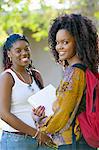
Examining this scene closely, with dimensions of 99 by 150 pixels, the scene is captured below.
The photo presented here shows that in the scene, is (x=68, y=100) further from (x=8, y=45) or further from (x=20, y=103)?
(x=8, y=45)

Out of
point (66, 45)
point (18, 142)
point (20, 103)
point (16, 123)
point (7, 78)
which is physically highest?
point (66, 45)

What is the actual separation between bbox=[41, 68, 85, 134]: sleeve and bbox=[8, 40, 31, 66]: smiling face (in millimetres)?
879

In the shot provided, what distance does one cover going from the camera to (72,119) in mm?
2494

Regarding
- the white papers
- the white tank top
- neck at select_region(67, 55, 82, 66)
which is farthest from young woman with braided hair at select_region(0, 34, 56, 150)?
neck at select_region(67, 55, 82, 66)

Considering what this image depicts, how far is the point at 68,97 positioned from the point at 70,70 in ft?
0.49

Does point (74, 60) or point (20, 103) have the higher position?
point (74, 60)

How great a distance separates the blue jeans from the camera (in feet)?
10.6

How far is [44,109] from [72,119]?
14.9 inches

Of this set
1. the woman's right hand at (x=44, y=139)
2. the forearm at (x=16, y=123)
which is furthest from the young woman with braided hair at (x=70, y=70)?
the forearm at (x=16, y=123)

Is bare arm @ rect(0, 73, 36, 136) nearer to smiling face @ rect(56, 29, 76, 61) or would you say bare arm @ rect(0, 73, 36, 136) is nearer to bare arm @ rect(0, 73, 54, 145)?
bare arm @ rect(0, 73, 54, 145)

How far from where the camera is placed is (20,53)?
10.9 ft

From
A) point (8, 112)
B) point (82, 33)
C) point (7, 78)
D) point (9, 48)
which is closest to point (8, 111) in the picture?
point (8, 112)

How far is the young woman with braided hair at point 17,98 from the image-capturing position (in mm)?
3135

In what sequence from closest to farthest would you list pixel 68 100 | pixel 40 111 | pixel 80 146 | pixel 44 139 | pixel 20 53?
pixel 68 100, pixel 80 146, pixel 40 111, pixel 44 139, pixel 20 53
